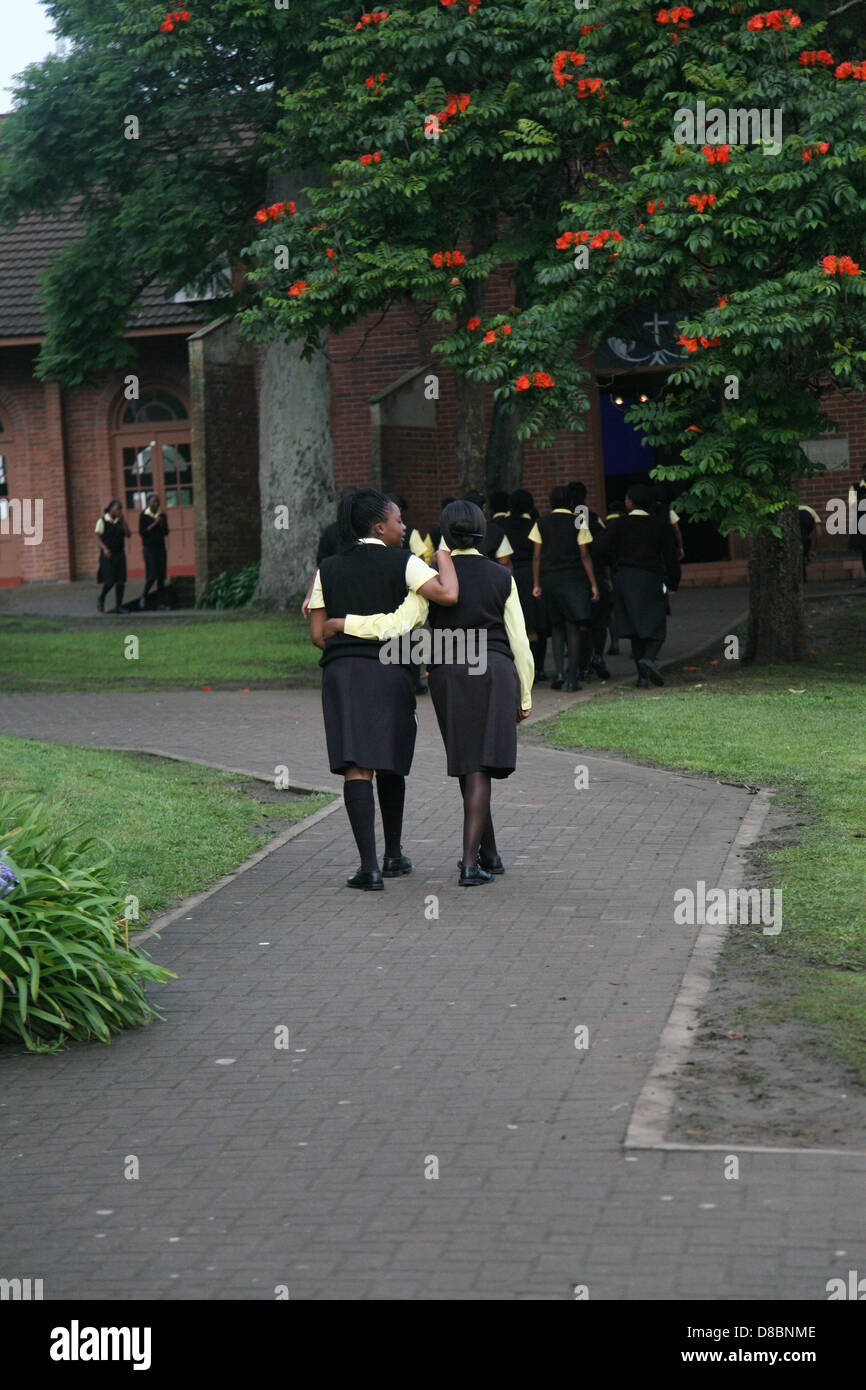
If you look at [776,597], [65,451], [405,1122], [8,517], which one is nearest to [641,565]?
[776,597]

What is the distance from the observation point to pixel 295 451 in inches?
962

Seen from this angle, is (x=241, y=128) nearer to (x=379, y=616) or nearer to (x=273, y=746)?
(x=273, y=746)

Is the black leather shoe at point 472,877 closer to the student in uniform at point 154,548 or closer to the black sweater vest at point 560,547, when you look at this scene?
the black sweater vest at point 560,547

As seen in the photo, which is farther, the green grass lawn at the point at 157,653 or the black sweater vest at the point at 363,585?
the green grass lawn at the point at 157,653

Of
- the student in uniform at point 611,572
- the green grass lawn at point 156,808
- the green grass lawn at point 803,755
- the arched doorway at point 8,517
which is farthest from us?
the arched doorway at point 8,517

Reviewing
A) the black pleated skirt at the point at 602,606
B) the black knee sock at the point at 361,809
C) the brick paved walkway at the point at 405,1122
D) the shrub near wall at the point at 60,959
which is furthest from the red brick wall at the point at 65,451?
the shrub near wall at the point at 60,959

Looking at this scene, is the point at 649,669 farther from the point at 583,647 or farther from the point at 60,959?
the point at 60,959

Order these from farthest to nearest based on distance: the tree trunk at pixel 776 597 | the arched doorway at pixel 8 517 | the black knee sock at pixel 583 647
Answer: the arched doorway at pixel 8 517 → the tree trunk at pixel 776 597 → the black knee sock at pixel 583 647

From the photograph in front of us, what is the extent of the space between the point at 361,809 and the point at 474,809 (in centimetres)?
57

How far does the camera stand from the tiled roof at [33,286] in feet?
102

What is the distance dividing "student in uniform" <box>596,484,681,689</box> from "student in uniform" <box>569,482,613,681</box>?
27 cm

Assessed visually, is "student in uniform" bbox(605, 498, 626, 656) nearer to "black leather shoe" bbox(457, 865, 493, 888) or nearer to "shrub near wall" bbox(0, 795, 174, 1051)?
"black leather shoe" bbox(457, 865, 493, 888)

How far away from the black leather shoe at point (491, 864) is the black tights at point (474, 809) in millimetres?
244

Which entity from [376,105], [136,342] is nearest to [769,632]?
[376,105]
